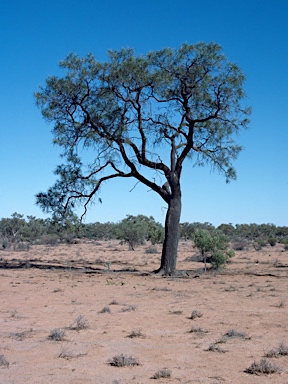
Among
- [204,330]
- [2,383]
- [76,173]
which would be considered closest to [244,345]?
[204,330]

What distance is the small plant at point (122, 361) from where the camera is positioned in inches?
260

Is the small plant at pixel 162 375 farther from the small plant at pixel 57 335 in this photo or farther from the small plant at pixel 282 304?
the small plant at pixel 282 304

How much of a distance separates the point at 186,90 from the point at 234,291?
8.90m

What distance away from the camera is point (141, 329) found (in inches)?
355

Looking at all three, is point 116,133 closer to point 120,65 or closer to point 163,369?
point 120,65

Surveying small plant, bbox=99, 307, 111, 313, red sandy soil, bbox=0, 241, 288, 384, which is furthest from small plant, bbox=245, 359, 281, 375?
small plant, bbox=99, 307, 111, 313

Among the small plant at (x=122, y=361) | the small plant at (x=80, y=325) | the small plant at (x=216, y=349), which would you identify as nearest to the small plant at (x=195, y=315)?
the small plant at (x=80, y=325)

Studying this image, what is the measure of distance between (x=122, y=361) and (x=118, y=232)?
38.7 m

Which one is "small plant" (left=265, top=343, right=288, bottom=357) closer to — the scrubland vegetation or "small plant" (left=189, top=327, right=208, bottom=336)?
"small plant" (left=189, top=327, right=208, bottom=336)

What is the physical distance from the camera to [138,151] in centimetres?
2008

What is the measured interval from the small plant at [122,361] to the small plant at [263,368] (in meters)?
1.60

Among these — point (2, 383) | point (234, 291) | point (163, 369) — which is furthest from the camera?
point (234, 291)

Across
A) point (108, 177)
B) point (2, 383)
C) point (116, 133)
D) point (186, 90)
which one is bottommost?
point (2, 383)

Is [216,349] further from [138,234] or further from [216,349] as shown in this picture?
[138,234]
